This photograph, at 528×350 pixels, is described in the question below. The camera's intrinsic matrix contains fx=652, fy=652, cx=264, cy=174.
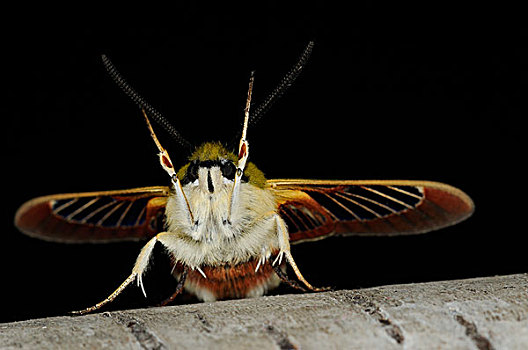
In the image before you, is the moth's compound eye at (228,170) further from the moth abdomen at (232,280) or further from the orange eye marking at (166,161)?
the moth abdomen at (232,280)

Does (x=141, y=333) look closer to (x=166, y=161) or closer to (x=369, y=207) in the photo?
(x=166, y=161)

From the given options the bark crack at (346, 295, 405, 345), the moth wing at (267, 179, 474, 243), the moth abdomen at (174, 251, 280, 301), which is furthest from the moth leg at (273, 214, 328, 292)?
the bark crack at (346, 295, 405, 345)

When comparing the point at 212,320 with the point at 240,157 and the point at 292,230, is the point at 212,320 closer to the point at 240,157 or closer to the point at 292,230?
the point at 240,157

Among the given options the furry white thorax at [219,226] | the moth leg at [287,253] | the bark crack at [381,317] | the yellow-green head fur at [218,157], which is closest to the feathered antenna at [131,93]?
the yellow-green head fur at [218,157]

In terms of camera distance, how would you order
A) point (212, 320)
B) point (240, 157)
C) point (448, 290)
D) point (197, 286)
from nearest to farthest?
point (212, 320) < point (448, 290) < point (240, 157) < point (197, 286)

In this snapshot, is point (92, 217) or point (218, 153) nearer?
point (218, 153)

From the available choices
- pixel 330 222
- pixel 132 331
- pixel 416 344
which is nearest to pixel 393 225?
pixel 330 222

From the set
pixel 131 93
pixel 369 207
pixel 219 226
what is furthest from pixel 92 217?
pixel 369 207

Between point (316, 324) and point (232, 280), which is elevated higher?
point (316, 324)
